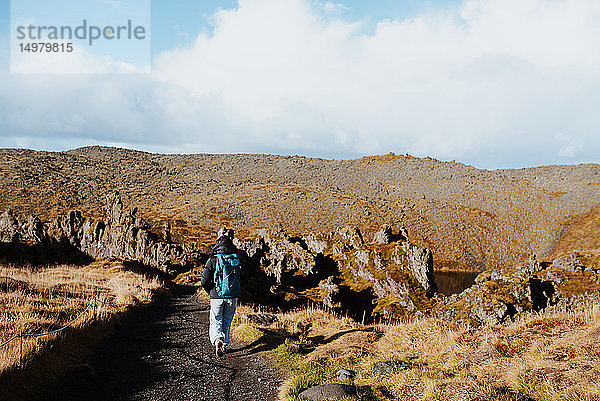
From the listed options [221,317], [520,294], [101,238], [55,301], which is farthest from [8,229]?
[520,294]

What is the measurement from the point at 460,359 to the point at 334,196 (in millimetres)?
81081

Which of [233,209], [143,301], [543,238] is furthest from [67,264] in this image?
[543,238]

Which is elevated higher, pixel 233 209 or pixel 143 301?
pixel 233 209

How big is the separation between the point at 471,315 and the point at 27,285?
68.7ft

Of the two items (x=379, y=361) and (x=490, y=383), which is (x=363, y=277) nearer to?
(x=379, y=361)

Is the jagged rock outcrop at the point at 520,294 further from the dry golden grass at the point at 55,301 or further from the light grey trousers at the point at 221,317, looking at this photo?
the dry golden grass at the point at 55,301

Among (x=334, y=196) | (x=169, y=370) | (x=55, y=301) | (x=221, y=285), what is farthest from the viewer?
(x=334, y=196)

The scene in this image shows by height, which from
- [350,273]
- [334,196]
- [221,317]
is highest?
[334,196]

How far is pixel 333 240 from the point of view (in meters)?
31.6

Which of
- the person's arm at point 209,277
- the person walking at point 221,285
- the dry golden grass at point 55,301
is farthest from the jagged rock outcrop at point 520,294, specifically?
the dry golden grass at point 55,301

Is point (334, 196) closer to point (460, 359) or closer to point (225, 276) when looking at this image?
point (225, 276)

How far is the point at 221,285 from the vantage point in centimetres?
1109

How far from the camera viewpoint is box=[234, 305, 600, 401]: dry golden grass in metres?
7.23

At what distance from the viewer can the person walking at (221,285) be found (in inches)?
437
